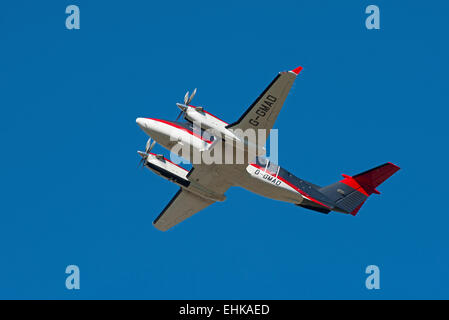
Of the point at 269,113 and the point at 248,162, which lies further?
the point at 248,162

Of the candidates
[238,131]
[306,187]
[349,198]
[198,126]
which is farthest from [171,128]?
[349,198]

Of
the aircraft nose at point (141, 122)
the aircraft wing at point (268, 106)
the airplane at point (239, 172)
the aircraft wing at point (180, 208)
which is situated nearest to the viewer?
the aircraft wing at point (268, 106)

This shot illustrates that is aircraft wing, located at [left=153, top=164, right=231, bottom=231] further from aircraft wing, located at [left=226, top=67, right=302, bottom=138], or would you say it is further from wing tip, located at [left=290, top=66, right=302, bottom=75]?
wing tip, located at [left=290, top=66, right=302, bottom=75]

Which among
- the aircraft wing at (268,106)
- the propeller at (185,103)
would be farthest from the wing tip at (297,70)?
the propeller at (185,103)

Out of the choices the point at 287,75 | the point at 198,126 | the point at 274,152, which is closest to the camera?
the point at 287,75

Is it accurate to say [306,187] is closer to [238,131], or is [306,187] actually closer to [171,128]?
[238,131]

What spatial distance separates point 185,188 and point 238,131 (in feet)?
21.0

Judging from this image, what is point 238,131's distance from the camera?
29812mm

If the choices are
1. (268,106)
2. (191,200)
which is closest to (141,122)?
(268,106)

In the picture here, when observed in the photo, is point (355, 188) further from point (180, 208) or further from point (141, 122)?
point (141, 122)

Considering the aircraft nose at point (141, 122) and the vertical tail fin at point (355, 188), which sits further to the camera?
the vertical tail fin at point (355, 188)

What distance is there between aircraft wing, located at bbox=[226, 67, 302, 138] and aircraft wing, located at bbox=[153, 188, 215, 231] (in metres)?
7.74

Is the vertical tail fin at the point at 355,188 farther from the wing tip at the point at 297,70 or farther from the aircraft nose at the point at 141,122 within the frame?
the aircraft nose at the point at 141,122

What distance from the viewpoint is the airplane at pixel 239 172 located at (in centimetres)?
2923
